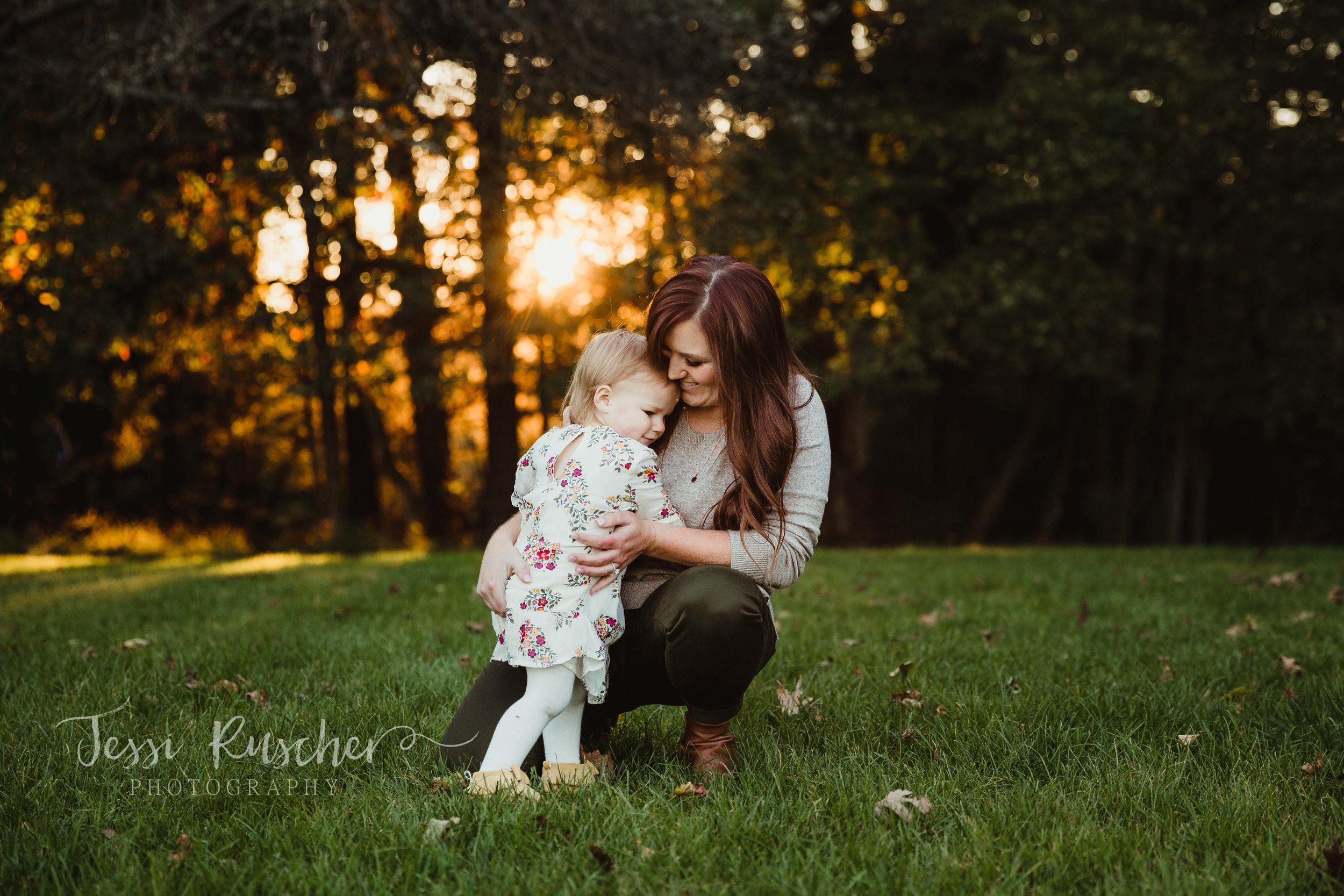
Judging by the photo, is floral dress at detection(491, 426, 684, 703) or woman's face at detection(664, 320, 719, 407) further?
woman's face at detection(664, 320, 719, 407)

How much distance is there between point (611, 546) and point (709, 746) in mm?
696

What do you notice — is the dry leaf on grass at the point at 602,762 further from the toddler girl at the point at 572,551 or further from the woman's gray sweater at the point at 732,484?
the woman's gray sweater at the point at 732,484

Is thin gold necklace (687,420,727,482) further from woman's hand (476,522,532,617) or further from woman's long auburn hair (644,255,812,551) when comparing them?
woman's hand (476,522,532,617)

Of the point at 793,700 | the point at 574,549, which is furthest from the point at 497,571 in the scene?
the point at 793,700

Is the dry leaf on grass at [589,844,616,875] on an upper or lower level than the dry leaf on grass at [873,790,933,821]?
upper

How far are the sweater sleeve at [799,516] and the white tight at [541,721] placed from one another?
24.1 inches

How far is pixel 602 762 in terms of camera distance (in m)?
2.80

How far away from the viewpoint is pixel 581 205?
1078 cm

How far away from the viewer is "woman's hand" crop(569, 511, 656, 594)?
2590 millimetres

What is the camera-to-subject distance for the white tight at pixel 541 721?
2.55 m

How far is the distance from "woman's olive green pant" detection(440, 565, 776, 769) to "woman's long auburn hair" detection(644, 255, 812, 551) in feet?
0.78

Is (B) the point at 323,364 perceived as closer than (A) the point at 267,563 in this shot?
No

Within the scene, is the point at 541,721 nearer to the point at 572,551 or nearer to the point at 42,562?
the point at 572,551

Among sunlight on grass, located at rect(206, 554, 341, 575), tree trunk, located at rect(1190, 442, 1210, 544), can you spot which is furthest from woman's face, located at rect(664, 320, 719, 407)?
tree trunk, located at rect(1190, 442, 1210, 544)
